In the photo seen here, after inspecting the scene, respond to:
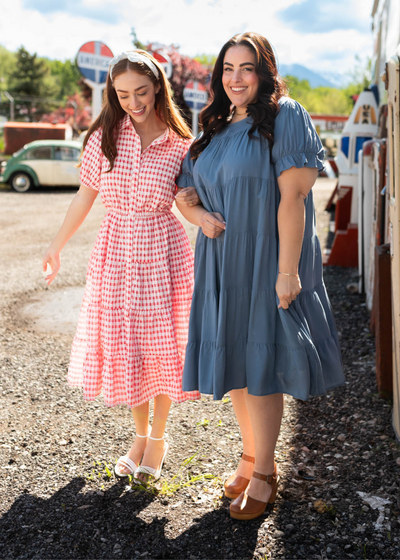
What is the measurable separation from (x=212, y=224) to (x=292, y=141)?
45cm

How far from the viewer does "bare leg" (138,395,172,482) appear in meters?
2.79

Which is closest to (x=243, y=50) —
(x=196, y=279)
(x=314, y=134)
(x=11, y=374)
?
(x=314, y=134)

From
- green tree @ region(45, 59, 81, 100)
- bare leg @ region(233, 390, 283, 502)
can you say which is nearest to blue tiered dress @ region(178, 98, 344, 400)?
bare leg @ region(233, 390, 283, 502)

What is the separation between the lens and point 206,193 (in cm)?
236

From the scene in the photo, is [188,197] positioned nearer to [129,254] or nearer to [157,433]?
[129,254]

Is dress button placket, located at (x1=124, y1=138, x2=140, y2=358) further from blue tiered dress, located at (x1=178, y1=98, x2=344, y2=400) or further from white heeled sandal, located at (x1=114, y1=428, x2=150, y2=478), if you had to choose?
white heeled sandal, located at (x1=114, y1=428, x2=150, y2=478)

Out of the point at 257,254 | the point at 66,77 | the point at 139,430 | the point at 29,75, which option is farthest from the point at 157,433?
the point at 66,77

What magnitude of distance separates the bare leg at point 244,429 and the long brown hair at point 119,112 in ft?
3.98

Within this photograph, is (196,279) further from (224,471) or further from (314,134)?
(224,471)

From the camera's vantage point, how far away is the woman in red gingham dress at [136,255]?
8.59ft

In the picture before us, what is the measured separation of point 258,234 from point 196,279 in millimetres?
371

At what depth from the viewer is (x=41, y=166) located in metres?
15.7

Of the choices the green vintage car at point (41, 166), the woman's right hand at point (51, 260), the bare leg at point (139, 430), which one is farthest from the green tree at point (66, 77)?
the bare leg at point (139, 430)

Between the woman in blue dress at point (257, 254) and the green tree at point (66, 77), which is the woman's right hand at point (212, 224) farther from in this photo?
the green tree at point (66, 77)
